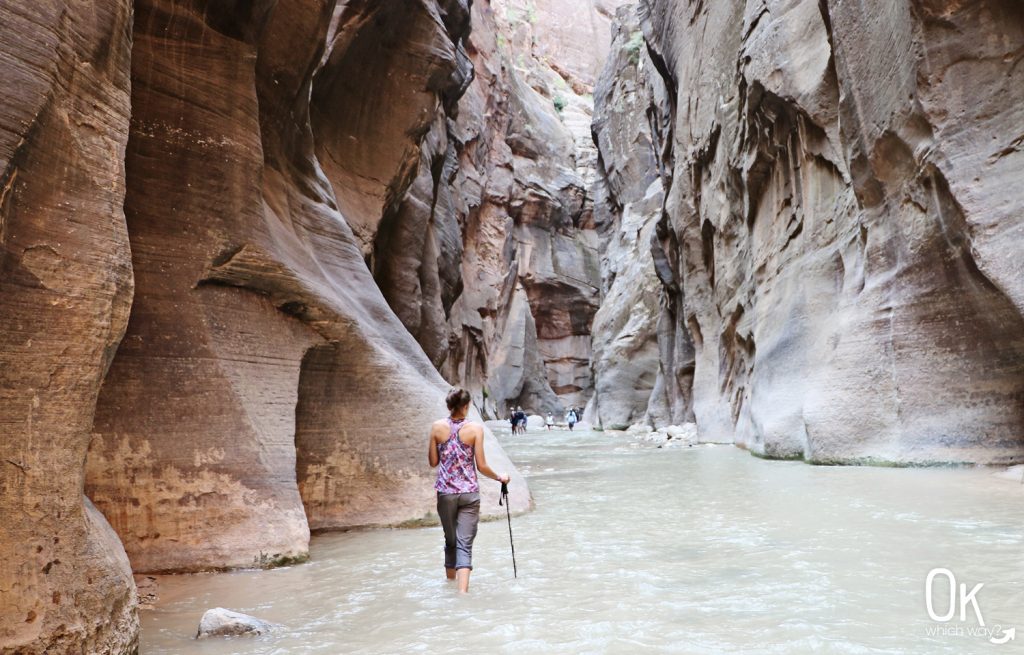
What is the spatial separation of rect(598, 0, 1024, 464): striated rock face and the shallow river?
242cm

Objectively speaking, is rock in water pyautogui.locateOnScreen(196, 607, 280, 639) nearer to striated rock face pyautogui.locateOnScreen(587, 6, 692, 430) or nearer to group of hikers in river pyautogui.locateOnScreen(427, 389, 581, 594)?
group of hikers in river pyautogui.locateOnScreen(427, 389, 581, 594)

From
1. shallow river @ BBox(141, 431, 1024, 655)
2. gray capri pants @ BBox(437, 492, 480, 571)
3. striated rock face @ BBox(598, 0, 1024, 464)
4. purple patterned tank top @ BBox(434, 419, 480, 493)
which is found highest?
striated rock face @ BBox(598, 0, 1024, 464)

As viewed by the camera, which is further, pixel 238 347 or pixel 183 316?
pixel 238 347

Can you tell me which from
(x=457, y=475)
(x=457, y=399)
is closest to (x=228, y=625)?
(x=457, y=475)

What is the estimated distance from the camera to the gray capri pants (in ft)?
14.5

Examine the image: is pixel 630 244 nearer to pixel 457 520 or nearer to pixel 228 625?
pixel 457 520

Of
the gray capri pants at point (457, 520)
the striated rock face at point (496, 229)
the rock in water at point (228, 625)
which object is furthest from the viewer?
the striated rock face at point (496, 229)

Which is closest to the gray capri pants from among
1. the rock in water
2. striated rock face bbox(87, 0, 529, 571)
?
the rock in water

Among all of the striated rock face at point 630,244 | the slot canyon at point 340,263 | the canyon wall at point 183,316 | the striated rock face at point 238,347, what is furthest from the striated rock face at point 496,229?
the striated rock face at point 238,347

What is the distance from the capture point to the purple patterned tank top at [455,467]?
4.54m

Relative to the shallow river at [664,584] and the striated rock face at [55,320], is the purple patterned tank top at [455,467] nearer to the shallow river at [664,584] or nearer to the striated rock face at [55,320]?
the shallow river at [664,584]

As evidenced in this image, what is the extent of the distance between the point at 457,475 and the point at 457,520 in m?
0.28

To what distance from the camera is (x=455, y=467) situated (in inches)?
180

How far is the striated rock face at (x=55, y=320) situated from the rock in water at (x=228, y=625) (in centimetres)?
34
